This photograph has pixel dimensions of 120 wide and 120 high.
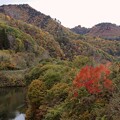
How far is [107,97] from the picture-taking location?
41.1 metres

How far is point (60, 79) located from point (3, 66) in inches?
3381

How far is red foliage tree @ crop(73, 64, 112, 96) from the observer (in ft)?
136

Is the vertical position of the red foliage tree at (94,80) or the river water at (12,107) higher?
the red foliage tree at (94,80)

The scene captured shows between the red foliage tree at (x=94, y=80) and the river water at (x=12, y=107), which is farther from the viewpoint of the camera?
the river water at (x=12, y=107)

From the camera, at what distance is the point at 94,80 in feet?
139

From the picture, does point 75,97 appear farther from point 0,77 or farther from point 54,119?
point 0,77

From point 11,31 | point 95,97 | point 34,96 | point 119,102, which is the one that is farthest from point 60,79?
point 11,31

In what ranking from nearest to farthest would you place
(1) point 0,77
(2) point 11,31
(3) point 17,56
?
(1) point 0,77, (3) point 17,56, (2) point 11,31

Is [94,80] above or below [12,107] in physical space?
above

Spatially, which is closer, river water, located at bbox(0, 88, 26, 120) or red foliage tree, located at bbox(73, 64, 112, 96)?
red foliage tree, located at bbox(73, 64, 112, 96)

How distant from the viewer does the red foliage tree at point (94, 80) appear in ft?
136

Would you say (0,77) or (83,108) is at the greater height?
(83,108)

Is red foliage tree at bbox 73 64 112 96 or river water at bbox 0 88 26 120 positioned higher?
red foliage tree at bbox 73 64 112 96

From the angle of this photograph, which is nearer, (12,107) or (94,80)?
(94,80)
